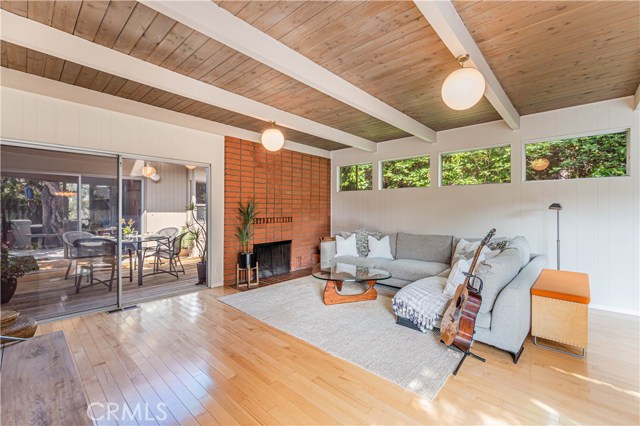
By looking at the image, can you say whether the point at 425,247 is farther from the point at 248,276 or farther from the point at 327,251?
the point at 248,276

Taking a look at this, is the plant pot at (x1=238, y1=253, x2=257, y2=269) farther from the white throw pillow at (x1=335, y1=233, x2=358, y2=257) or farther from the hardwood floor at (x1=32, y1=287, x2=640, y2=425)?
the hardwood floor at (x1=32, y1=287, x2=640, y2=425)

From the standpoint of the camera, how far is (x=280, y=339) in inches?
109

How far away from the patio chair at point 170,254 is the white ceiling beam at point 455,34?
4704mm

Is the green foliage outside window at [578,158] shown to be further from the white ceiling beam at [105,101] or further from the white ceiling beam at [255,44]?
the white ceiling beam at [105,101]

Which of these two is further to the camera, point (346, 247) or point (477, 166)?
point (346, 247)

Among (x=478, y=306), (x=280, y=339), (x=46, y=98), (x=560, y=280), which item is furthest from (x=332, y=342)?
(x=46, y=98)

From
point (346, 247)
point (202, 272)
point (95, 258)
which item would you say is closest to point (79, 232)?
point (95, 258)

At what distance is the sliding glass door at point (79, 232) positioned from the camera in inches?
120

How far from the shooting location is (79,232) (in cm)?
343

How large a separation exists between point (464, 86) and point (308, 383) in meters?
2.57

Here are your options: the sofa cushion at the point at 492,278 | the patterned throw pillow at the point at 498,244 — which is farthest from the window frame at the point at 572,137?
the sofa cushion at the point at 492,278

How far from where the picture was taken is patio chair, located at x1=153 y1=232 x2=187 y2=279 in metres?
4.73

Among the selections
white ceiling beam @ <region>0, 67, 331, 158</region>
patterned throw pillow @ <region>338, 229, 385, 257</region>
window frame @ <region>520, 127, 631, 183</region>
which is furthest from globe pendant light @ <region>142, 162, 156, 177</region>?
window frame @ <region>520, 127, 631, 183</region>

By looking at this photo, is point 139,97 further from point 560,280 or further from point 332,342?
point 560,280
